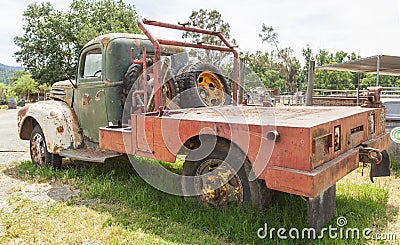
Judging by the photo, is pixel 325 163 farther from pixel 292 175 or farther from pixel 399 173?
pixel 399 173

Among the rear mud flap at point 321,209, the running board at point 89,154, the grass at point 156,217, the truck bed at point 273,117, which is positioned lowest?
the grass at point 156,217

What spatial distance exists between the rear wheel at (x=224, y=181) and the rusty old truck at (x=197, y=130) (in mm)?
10

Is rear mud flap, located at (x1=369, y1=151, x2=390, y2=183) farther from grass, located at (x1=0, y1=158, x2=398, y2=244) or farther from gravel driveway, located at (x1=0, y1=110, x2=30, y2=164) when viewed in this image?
gravel driveway, located at (x1=0, y1=110, x2=30, y2=164)

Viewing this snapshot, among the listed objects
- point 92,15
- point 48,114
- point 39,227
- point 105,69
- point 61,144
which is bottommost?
point 39,227

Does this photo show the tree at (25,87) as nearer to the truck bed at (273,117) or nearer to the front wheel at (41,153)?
the front wheel at (41,153)

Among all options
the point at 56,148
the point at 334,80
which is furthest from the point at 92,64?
the point at 334,80

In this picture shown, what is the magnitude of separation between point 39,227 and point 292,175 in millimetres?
2672

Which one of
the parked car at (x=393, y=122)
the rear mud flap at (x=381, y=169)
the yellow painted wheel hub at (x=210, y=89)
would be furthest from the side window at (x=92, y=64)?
the parked car at (x=393, y=122)

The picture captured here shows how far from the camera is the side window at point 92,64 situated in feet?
18.7

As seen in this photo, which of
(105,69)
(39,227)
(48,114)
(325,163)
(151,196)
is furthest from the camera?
(48,114)

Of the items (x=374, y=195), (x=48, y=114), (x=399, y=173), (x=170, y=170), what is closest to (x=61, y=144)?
(x=48, y=114)

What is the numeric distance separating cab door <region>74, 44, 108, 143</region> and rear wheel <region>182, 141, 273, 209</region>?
2181 mm

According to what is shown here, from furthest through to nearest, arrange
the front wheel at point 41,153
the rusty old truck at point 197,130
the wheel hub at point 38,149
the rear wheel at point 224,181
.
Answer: the wheel hub at point 38,149, the front wheel at point 41,153, the rear wheel at point 224,181, the rusty old truck at point 197,130

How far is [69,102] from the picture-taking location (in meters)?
6.21
